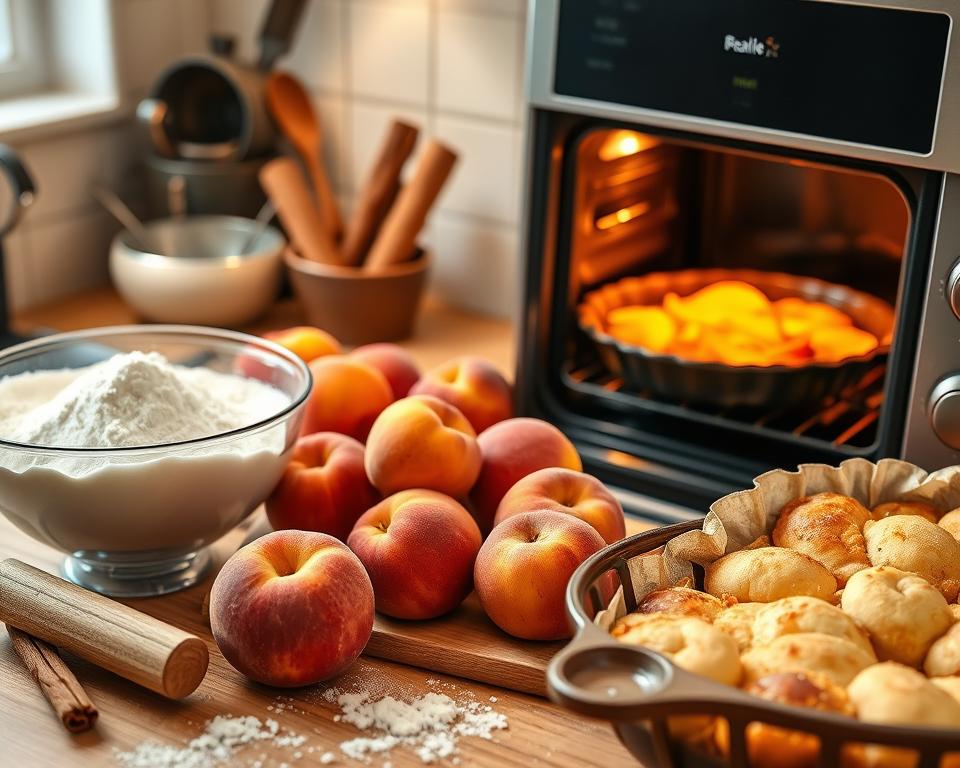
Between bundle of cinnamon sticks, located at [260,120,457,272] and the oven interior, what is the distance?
0.86 ft

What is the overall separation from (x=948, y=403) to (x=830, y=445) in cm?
12

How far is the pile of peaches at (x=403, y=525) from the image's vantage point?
788mm

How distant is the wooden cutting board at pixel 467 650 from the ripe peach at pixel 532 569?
0.5 inches

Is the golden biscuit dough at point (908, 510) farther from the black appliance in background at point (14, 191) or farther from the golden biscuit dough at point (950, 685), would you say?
the black appliance in background at point (14, 191)

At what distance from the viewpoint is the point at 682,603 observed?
73 centimetres

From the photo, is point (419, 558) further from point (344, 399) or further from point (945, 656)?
point (945, 656)

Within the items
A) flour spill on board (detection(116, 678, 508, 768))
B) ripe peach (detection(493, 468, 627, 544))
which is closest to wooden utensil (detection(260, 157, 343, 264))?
ripe peach (detection(493, 468, 627, 544))

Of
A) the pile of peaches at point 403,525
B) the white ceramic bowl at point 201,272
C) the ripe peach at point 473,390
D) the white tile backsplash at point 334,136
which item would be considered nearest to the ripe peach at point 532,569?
the pile of peaches at point 403,525

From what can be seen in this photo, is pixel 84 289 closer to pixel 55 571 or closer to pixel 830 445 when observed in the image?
pixel 55 571

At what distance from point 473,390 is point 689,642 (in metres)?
0.44

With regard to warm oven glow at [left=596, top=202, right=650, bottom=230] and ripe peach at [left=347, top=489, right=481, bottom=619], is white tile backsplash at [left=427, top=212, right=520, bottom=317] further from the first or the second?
ripe peach at [left=347, top=489, right=481, bottom=619]

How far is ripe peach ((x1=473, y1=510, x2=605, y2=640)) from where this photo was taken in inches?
32.4

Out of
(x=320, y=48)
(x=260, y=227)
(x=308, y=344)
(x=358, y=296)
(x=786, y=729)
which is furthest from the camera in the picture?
(x=320, y=48)

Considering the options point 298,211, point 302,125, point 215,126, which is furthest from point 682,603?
point 215,126
